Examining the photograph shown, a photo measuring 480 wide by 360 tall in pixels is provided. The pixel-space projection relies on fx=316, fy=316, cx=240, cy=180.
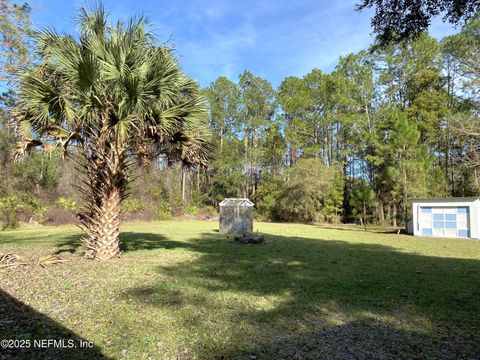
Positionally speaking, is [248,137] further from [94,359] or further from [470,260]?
[94,359]

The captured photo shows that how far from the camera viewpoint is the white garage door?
17.6 meters

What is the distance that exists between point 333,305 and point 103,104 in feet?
19.5

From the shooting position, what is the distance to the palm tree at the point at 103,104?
21.9 ft

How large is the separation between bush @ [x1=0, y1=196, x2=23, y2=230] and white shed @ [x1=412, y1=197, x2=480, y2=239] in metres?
22.6

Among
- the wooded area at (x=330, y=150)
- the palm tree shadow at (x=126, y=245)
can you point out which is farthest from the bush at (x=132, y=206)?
the palm tree shadow at (x=126, y=245)

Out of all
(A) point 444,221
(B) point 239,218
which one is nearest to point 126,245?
(B) point 239,218

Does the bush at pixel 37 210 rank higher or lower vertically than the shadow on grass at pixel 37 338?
higher

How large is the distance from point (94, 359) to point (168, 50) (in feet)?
22.6

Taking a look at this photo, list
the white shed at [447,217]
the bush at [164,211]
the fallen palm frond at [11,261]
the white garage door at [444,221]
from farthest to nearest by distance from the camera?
the bush at [164,211] → the white garage door at [444,221] → the white shed at [447,217] → the fallen palm frond at [11,261]

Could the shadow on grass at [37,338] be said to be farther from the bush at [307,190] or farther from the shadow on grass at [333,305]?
the bush at [307,190]

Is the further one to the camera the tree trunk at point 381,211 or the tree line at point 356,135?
the tree trunk at point 381,211

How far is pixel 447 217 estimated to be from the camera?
712 inches

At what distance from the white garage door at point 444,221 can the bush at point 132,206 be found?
796 inches

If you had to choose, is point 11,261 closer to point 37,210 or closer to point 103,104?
point 103,104
